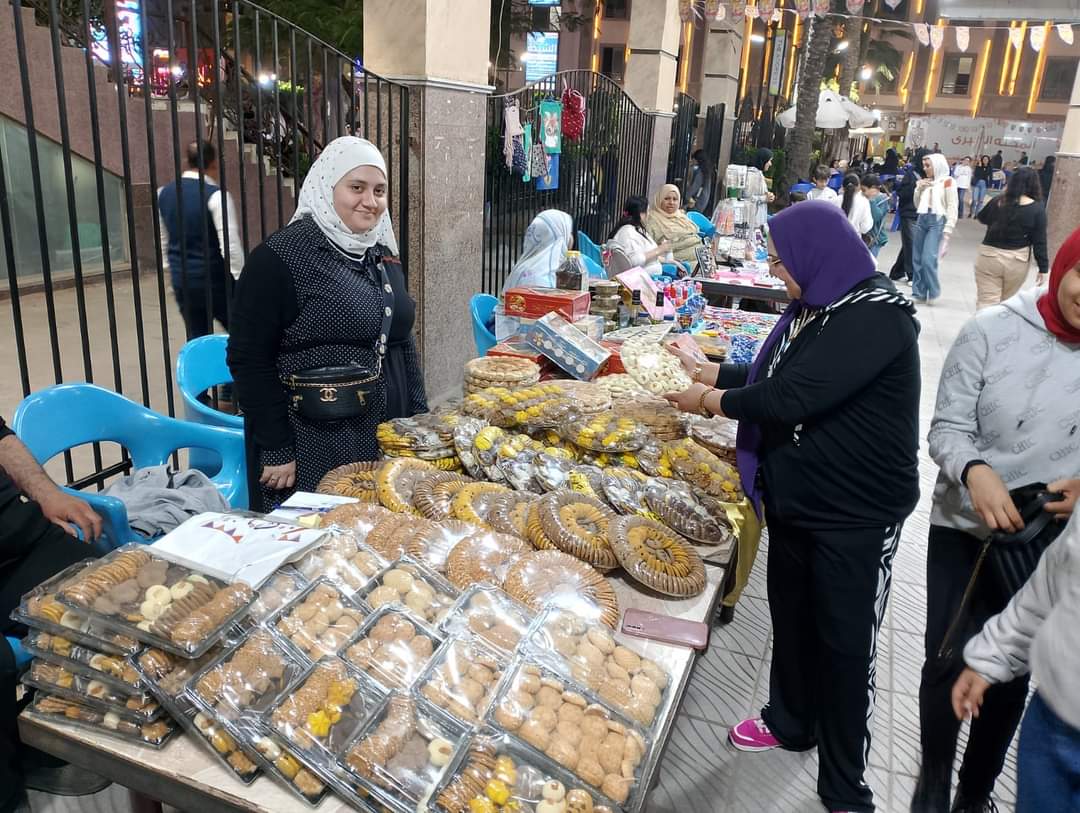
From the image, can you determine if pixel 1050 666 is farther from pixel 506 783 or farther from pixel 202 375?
pixel 202 375

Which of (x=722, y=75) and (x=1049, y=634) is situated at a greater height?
(x=722, y=75)

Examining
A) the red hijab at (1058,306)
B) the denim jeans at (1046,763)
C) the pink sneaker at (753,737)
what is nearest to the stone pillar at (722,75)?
the pink sneaker at (753,737)

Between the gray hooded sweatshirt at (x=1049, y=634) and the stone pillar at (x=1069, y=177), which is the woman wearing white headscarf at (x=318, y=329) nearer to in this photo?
the gray hooded sweatshirt at (x=1049, y=634)

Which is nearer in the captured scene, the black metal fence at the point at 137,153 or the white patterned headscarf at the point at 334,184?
the white patterned headscarf at the point at 334,184

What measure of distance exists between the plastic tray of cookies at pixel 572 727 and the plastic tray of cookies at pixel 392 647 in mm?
178

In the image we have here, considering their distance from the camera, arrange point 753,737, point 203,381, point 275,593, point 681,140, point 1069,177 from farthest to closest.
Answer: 1. point 681,140
2. point 1069,177
3. point 203,381
4. point 753,737
5. point 275,593

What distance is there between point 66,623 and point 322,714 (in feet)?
1.64

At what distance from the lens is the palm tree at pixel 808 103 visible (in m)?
13.9

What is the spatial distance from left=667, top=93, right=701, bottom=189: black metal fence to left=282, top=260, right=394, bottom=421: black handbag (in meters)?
9.58

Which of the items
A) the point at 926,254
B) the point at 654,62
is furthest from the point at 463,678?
the point at 926,254

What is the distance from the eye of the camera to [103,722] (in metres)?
1.38

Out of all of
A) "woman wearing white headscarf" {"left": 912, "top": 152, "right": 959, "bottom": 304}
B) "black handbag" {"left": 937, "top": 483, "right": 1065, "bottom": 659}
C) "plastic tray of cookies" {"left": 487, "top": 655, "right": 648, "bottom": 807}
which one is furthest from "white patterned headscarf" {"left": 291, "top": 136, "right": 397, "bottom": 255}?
"woman wearing white headscarf" {"left": 912, "top": 152, "right": 959, "bottom": 304}

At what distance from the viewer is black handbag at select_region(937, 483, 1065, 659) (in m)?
1.81

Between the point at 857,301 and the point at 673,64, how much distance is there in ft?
30.8
